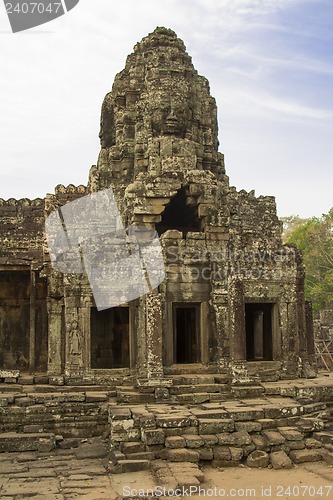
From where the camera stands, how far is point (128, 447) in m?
9.19

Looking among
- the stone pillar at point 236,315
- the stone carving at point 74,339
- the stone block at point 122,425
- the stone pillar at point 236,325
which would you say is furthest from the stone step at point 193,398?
the stone carving at point 74,339

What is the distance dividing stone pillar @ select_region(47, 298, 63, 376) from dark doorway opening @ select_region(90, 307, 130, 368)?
166 cm

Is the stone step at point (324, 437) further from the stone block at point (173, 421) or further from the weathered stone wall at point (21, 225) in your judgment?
the weathered stone wall at point (21, 225)

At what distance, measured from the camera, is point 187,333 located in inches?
609

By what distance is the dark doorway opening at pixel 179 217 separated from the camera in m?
15.0

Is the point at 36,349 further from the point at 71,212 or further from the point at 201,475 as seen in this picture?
the point at 201,475

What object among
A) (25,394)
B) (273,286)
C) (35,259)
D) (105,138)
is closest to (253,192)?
(105,138)

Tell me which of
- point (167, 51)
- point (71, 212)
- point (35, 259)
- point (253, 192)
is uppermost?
point (167, 51)

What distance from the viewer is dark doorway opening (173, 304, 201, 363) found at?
13492 millimetres

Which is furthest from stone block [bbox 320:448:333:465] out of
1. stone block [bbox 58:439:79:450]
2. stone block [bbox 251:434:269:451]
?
stone block [bbox 58:439:79:450]

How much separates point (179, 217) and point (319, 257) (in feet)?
62.0

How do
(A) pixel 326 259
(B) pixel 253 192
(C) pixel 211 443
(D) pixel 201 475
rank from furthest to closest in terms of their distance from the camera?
(A) pixel 326 259
(B) pixel 253 192
(C) pixel 211 443
(D) pixel 201 475

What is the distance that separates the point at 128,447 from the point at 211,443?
136 centimetres

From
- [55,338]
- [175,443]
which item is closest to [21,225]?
[55,338]
